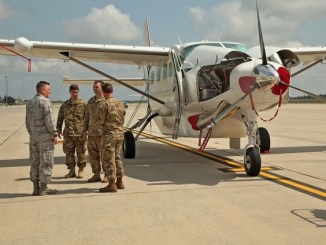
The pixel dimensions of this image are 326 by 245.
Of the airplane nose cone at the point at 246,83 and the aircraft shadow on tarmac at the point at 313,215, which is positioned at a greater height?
the airplane nose cone at the point at 246,83

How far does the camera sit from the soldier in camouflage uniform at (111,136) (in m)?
5.86

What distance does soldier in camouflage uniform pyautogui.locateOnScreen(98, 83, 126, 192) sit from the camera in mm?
5863

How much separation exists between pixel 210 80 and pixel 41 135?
3.70m

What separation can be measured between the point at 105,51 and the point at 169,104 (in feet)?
6.89

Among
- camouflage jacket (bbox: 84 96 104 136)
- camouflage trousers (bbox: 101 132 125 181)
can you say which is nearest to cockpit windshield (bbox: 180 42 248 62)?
camouflage jacket (bbox: 84 96 104 136)

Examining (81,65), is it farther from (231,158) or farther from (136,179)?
(231,158)

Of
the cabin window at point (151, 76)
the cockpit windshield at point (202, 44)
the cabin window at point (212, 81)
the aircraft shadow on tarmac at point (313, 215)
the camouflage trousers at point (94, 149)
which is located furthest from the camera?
the cabin window at point (151, 76)

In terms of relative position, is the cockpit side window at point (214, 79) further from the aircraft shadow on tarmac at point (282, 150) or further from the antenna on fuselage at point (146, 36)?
the antenna on fuselage at point (146, 36)

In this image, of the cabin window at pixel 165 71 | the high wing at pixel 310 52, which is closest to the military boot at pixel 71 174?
the cabin window at pixel 165 71

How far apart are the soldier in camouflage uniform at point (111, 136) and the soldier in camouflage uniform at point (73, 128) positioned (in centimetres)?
130

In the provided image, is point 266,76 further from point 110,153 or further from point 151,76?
point 151,76

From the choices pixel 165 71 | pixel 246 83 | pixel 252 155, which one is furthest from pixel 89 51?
pixel 252 155

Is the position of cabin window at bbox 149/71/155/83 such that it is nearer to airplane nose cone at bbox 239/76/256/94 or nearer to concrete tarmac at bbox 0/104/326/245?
concrete tarmac at bbox 0/104/326/245

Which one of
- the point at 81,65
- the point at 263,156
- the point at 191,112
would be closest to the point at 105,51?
the point at 81,65
